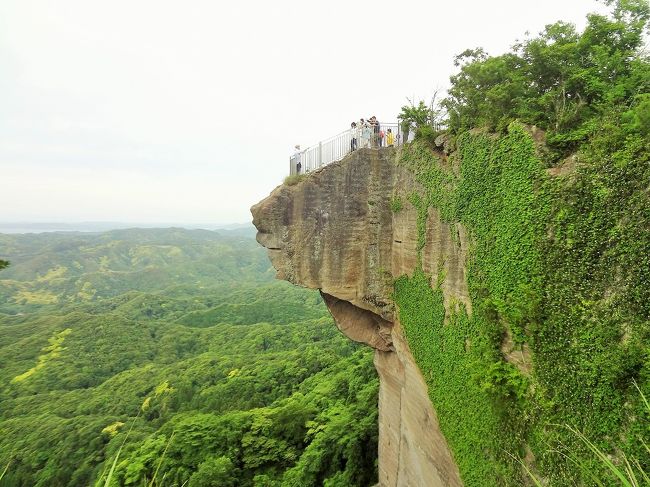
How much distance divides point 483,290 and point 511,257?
3.29ft

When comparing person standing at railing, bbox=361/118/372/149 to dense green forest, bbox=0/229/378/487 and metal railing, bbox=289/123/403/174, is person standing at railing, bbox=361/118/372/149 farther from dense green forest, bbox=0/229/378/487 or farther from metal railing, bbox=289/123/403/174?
dense green forest, bbox=0/229/378/487

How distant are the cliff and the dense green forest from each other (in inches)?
215

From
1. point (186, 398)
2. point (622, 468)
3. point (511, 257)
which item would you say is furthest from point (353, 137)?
point (186, 398)

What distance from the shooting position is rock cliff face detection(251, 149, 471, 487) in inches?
417

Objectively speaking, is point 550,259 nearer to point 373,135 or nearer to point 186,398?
point 373,135

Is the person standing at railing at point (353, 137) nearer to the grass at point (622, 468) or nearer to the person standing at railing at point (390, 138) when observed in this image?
the person standing at railing at point (390, 138)

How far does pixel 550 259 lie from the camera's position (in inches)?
227

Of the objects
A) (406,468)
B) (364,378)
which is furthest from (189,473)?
(406,468)

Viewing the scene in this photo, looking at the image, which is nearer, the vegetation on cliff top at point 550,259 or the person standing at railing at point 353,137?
the vegetation on cliff top at point 550,259

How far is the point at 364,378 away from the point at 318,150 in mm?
13939

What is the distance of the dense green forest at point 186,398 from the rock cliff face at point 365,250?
6152 millimetres

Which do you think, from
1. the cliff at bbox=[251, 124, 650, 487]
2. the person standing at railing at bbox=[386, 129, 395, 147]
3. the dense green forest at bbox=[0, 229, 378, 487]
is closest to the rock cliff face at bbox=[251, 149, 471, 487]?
the cliff at bbox=[251, 124, 650, 487]

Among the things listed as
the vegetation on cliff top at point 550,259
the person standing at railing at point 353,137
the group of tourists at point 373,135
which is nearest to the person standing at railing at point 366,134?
the group of tourists at point 373,135

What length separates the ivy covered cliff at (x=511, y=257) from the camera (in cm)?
492
